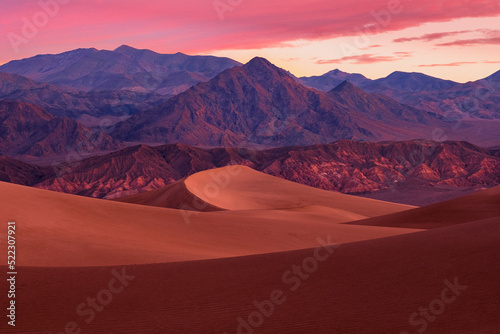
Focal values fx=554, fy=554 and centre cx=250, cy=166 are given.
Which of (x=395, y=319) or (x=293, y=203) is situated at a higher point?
(x=395, y=319)

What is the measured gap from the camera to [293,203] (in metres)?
74.6

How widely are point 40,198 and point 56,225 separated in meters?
4.99

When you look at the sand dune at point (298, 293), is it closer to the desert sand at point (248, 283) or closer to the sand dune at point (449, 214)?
the desert sand at point (248, 283)

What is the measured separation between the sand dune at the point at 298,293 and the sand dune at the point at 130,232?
4238mm

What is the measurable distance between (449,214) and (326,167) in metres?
94.0

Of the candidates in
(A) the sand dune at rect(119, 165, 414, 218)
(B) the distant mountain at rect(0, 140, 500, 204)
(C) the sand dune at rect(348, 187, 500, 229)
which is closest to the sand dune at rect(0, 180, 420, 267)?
(C) the sand dune at rect(348, 187, 500, 229)

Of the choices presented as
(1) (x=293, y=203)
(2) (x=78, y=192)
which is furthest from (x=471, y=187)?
(2) (x=78, y=192)

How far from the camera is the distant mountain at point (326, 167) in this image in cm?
11719

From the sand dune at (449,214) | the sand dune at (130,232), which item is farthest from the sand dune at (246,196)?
the sand dune at (130,232)

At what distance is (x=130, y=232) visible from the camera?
27.1 m

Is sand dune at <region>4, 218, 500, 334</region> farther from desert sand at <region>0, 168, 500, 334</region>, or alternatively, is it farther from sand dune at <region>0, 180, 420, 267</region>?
sand dune at <region>0, 180, 420, 267</region>

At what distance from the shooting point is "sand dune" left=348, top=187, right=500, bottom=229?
1502 inches

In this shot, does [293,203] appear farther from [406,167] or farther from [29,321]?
[406,167]

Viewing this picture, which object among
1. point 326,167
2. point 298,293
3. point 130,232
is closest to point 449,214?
point 130,232
